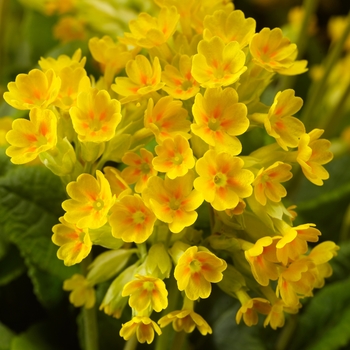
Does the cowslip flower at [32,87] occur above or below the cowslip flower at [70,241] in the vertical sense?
above

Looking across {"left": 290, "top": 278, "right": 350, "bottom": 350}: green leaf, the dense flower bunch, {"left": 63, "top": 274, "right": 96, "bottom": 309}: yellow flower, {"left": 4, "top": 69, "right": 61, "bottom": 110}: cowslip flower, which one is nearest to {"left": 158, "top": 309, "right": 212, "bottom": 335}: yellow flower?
the dense flower bunch

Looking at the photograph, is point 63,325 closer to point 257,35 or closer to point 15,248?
point 15,248

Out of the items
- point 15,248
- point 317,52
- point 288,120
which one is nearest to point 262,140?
point 288,120

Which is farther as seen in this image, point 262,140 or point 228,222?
point 262,140

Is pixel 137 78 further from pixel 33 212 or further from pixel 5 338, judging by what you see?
pixel 5 338

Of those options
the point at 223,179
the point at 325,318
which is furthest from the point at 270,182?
the point at 325,318

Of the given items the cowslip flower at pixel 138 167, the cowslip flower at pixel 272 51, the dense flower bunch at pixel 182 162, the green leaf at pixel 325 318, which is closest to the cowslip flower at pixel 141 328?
the dense flower bunch at pixel 182 162

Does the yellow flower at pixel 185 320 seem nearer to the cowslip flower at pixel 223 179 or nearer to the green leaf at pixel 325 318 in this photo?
the cowslip flower at pixel 223 179
